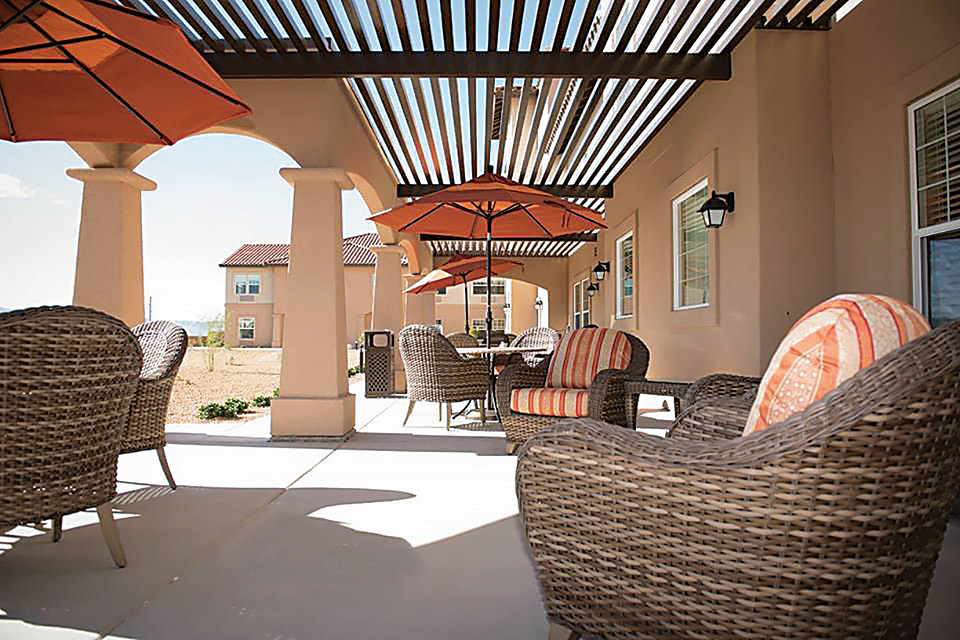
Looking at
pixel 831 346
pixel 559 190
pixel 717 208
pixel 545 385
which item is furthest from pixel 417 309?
pixel 831 346

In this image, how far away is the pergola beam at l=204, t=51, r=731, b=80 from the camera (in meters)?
5.04

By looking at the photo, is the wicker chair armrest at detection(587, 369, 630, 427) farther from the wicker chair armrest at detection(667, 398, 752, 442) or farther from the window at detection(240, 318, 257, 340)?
the window at detection(240, 318, 257, 340)

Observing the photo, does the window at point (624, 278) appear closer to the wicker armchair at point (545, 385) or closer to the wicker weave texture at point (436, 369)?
the wicker weave texture at point (436, 369)

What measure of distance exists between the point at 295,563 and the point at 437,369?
3340mm

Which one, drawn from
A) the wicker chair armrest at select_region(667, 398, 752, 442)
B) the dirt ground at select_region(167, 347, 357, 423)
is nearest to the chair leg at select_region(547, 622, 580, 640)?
the wicker chair armrest at select_region(667, 398, 752, 442)

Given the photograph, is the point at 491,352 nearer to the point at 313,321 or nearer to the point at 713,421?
the point at 313,321

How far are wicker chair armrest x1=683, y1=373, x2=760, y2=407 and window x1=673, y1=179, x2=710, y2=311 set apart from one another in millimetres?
3349

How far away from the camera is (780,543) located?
1.23 metres

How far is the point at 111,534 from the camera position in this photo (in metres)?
2.39

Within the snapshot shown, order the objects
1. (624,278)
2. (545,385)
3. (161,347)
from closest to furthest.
→ 1. (161,347)
2. (545,385)
3. (624,278)

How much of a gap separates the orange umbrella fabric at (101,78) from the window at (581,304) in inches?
462

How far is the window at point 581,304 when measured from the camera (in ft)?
49.1

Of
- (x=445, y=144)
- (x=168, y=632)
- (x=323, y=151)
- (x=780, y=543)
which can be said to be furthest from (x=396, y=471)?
(x=445, y=144)

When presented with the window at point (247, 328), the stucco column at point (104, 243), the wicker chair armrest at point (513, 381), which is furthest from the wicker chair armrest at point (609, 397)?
the window at point (247, 328)
